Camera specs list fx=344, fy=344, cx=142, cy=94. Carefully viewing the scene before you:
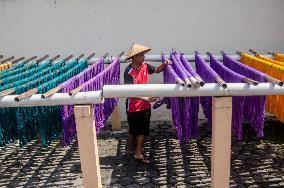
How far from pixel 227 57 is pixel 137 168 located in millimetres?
2365

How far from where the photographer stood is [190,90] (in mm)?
3553

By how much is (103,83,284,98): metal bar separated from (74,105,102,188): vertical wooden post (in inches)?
11.8

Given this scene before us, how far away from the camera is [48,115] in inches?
158

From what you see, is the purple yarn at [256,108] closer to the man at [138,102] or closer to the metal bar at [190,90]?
the metal bar at [190,90]

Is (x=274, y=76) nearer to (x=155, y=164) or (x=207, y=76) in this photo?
(x=207, y=76)

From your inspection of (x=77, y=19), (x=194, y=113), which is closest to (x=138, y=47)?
(x=194, y=113)

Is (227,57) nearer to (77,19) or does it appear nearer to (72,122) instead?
(72,122)

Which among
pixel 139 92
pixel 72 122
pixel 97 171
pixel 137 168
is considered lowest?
pixel 137 168

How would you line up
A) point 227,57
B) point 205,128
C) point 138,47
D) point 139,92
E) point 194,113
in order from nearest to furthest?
point 139,92 → point 194,113 → point 138,47 → point 227,57 → point 205,128

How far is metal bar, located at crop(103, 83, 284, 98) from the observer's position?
355 cm

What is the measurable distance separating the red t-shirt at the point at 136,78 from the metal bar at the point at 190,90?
1.60 meters

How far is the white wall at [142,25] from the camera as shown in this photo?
7008 millimetres

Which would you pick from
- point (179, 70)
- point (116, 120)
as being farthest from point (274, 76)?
point (116, 120)

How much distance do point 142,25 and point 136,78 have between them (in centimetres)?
216
